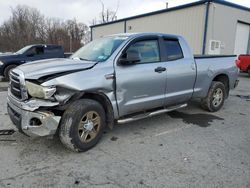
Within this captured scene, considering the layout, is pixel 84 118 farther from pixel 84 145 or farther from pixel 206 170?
pixel 206 170

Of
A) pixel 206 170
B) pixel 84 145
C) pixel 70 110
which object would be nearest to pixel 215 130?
pixel 206 170

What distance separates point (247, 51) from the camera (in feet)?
59.8

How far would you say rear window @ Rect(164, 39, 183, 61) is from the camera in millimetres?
4719

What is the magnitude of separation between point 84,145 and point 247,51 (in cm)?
1835

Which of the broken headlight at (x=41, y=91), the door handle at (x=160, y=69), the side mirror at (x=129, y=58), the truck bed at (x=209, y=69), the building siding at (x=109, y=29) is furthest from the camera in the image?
the building siding at (x=109, y=29)

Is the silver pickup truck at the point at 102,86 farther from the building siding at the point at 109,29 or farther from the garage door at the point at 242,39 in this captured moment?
the building siding at the point at 109,29

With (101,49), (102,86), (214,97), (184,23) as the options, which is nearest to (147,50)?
(101,49)

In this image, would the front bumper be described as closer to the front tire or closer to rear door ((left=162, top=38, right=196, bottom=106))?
the front tire

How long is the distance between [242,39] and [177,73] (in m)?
15.5

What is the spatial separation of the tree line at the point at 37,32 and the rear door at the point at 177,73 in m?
41.0

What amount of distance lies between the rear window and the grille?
276cm

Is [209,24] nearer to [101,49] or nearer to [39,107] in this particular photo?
[101,49]

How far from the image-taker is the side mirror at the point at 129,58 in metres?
3.86

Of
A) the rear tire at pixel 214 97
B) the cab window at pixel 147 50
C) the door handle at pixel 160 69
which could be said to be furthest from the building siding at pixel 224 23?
the door handle at pixel 160 69
